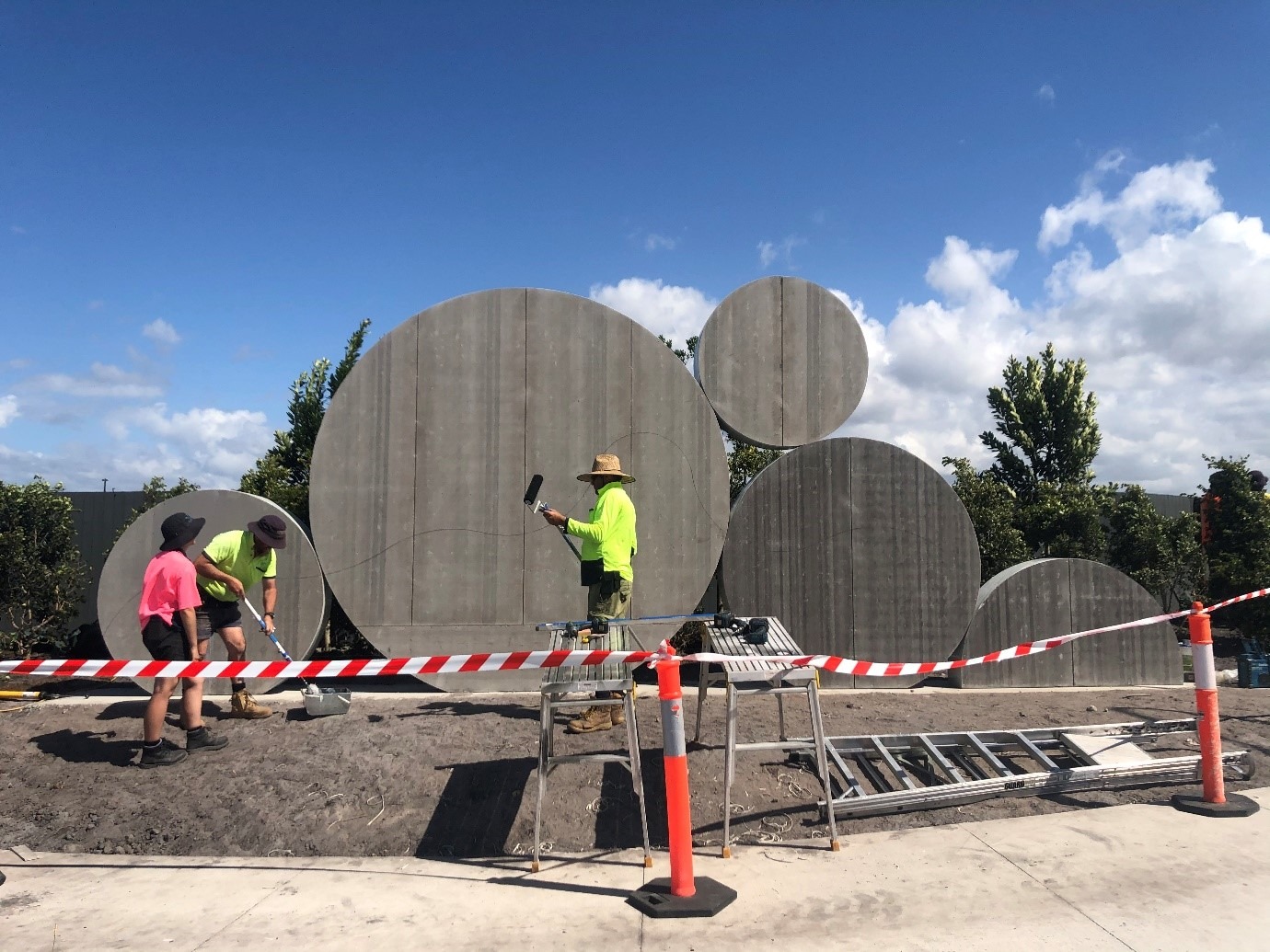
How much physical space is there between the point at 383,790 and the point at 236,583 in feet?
6.55

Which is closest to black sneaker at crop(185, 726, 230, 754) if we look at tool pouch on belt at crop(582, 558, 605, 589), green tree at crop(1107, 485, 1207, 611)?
tool pouch on belt at crop(582, 558, 605, 589)

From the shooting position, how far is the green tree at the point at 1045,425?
616 inches

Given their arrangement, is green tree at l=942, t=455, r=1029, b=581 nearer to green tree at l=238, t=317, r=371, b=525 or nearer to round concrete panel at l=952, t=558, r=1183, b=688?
round concrete panel at l=952, t=558, r=1183, b=688

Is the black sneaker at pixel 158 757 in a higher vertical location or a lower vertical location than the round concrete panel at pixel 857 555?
lower

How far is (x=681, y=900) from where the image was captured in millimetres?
3305

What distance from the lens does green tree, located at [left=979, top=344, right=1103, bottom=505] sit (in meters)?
15.7

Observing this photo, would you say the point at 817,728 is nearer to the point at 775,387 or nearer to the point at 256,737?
the point at 256,737

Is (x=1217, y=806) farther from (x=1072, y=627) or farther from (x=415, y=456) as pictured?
(x=415, y=456)

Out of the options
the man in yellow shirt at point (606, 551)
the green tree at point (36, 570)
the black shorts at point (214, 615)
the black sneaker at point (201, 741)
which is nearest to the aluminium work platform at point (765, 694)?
the man in yellow shirt at point (606, 551)

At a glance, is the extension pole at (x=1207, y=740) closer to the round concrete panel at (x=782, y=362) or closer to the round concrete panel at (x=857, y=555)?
the round concrete panel at (x=857, y=555)

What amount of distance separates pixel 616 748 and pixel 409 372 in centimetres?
390

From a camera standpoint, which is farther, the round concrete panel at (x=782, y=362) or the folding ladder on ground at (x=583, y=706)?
the round concrete panel at (x=782, y=362)

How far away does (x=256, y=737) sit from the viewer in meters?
5.33

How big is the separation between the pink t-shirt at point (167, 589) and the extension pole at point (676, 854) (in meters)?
3.40
